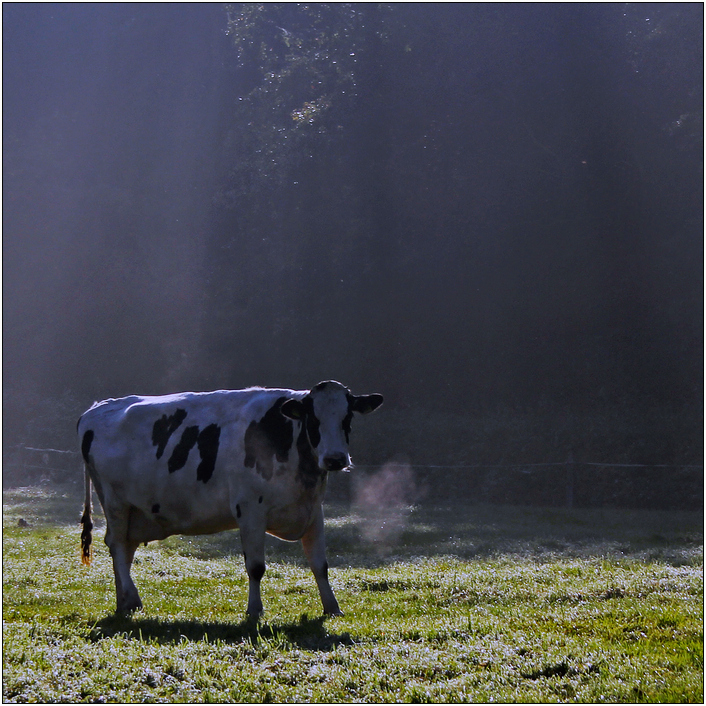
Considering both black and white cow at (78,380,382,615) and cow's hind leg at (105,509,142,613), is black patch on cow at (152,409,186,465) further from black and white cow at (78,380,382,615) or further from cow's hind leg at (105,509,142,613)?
cow's hind leg at (105,509,142,613)

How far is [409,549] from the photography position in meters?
16.6

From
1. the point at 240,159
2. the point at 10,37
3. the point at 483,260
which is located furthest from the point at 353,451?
the point at 10,37

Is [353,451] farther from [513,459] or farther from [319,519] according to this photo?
[319,519]

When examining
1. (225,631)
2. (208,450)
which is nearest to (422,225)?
(208,450)

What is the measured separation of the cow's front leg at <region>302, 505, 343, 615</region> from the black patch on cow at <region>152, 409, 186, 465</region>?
6.70 ft

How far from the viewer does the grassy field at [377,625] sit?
5.92 m

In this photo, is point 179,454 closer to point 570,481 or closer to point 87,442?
point 87,442

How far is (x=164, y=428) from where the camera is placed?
10.3 m

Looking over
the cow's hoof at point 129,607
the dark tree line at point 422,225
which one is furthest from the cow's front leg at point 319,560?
the dark tree line at point 422,225

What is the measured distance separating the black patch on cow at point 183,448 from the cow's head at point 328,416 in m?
1.46

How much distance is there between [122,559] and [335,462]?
3.30m

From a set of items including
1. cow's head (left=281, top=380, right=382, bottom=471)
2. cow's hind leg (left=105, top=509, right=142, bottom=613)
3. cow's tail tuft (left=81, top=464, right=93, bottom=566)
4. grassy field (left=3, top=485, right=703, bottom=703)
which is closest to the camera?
grassy field (left=3, top=485, right=703, bottom=703)

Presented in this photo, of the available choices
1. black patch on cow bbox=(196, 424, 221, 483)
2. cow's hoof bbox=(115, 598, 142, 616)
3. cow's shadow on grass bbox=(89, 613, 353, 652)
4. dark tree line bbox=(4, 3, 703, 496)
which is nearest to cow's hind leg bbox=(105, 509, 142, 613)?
cow's hoof bbox=(115, 598, 142, 616)

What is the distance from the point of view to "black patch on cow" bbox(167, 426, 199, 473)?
9.94m
